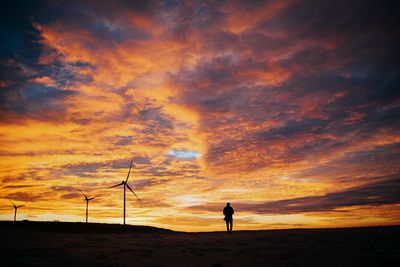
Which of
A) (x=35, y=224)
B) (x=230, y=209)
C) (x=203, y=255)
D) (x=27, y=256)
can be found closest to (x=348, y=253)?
(x=203, y=255)

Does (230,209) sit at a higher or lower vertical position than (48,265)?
higher

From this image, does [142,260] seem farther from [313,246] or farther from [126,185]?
[126,185]

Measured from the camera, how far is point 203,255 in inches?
523

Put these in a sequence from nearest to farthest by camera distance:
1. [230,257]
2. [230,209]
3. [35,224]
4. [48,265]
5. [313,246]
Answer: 1. [48,265]
2. [230,257]
3. [313,246]
4. [230,209]
5. [35,224]

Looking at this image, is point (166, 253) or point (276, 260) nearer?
point (276, 260)

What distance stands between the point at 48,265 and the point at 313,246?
1132 centimetres

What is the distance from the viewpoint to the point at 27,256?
13.5 meters

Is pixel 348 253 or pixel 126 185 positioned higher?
pixel 126 185

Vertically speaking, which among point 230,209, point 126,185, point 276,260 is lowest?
point 276,260

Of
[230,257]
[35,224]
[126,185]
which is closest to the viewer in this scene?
[230,257]

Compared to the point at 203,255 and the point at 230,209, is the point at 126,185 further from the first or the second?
the point at 203,255

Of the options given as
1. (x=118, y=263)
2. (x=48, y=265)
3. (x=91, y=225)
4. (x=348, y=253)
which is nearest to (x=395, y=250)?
(x=348, y=253)

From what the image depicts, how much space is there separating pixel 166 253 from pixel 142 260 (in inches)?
83.4

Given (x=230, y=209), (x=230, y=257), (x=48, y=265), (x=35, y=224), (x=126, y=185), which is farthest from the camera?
(x=126, y=185)
